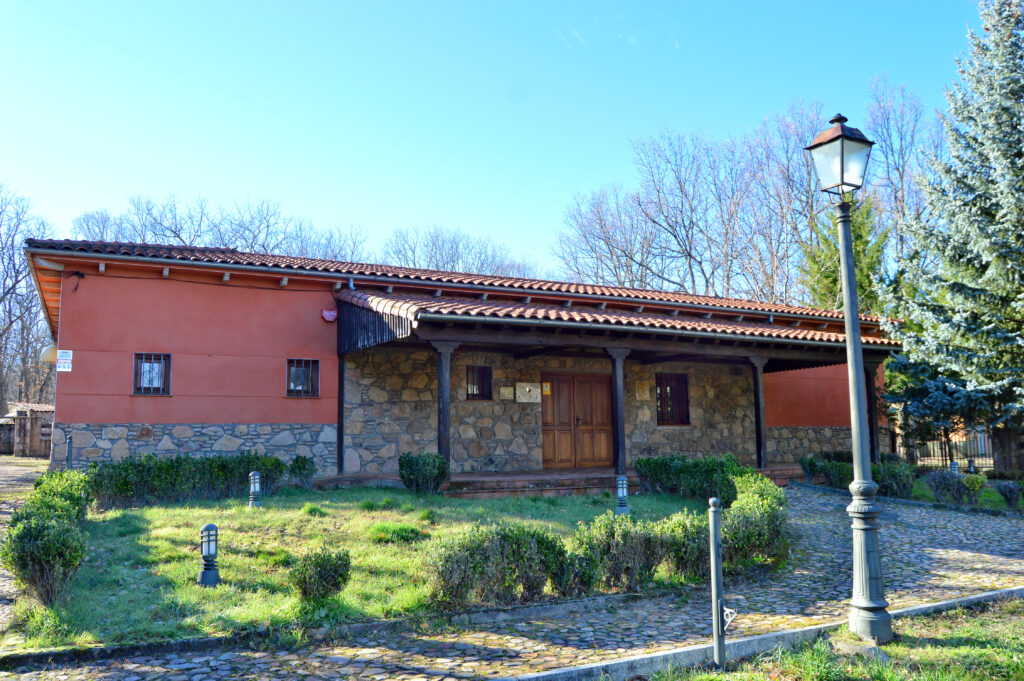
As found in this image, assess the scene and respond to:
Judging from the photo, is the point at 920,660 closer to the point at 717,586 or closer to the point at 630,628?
the point at 717,586

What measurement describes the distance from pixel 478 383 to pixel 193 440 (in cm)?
543

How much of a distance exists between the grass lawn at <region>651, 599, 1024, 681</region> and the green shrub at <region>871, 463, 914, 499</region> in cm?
745

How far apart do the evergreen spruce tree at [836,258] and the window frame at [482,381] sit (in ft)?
48.1

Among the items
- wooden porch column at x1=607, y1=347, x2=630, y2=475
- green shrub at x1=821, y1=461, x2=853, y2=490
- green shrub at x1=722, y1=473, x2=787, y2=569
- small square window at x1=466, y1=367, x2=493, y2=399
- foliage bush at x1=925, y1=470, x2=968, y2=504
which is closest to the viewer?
A: green shrub at x1=722, y1=473, x2=787, y2=569

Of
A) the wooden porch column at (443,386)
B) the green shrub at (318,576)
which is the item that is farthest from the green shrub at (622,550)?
the wooden porch column at (443,386)

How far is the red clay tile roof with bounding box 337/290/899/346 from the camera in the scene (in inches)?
430

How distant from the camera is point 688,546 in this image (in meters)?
6.87

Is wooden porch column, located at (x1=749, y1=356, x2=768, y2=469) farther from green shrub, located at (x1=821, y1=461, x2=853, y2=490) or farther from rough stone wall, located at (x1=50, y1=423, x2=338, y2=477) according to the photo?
rough stone wall, located at (x1=50, y1=423, x2=338, y2=477)

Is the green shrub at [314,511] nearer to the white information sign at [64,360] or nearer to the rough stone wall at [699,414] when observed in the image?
the white information sign at [64,360]

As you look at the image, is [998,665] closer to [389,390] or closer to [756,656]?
[756,656]

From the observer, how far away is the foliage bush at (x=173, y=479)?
32.0 ft

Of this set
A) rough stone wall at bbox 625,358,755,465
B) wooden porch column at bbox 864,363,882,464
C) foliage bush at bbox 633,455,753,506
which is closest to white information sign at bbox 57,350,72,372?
foliage bush at bbox 633,455,753,506

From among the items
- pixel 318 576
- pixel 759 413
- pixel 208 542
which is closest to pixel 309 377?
pixel 208 542

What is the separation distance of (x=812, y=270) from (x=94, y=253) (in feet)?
75.2
